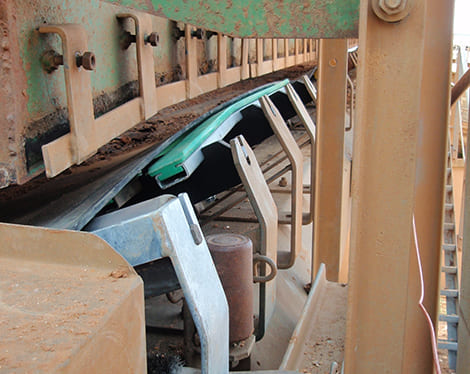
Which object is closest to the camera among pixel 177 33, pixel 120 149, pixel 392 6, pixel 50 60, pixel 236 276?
pixel 392 6

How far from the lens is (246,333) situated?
250 centimetres

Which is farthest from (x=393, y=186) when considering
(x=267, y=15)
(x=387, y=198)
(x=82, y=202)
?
(x=82, y=202)

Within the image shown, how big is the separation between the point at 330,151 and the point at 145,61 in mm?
2118

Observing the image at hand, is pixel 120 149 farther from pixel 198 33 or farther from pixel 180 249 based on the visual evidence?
pixel 180 249

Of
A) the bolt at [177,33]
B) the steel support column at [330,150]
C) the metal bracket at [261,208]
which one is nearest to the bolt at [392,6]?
the metal bracket at [261,208]

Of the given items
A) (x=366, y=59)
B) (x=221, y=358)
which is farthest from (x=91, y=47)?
(x=221, y=358)

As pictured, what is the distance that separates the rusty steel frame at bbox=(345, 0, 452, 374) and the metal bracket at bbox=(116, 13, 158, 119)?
1308 millimetres

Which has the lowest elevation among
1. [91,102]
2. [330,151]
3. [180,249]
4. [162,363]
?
[162,363]

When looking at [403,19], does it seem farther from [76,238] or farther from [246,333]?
[246,333]

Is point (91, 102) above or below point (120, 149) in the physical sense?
above

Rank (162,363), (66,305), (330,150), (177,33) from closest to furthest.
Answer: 1. (66,305)
2. (162,363)
3. (177,33)
4. (330,150)

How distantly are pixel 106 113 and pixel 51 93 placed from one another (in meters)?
0.35

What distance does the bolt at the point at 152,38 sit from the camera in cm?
259

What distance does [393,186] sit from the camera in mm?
1655
